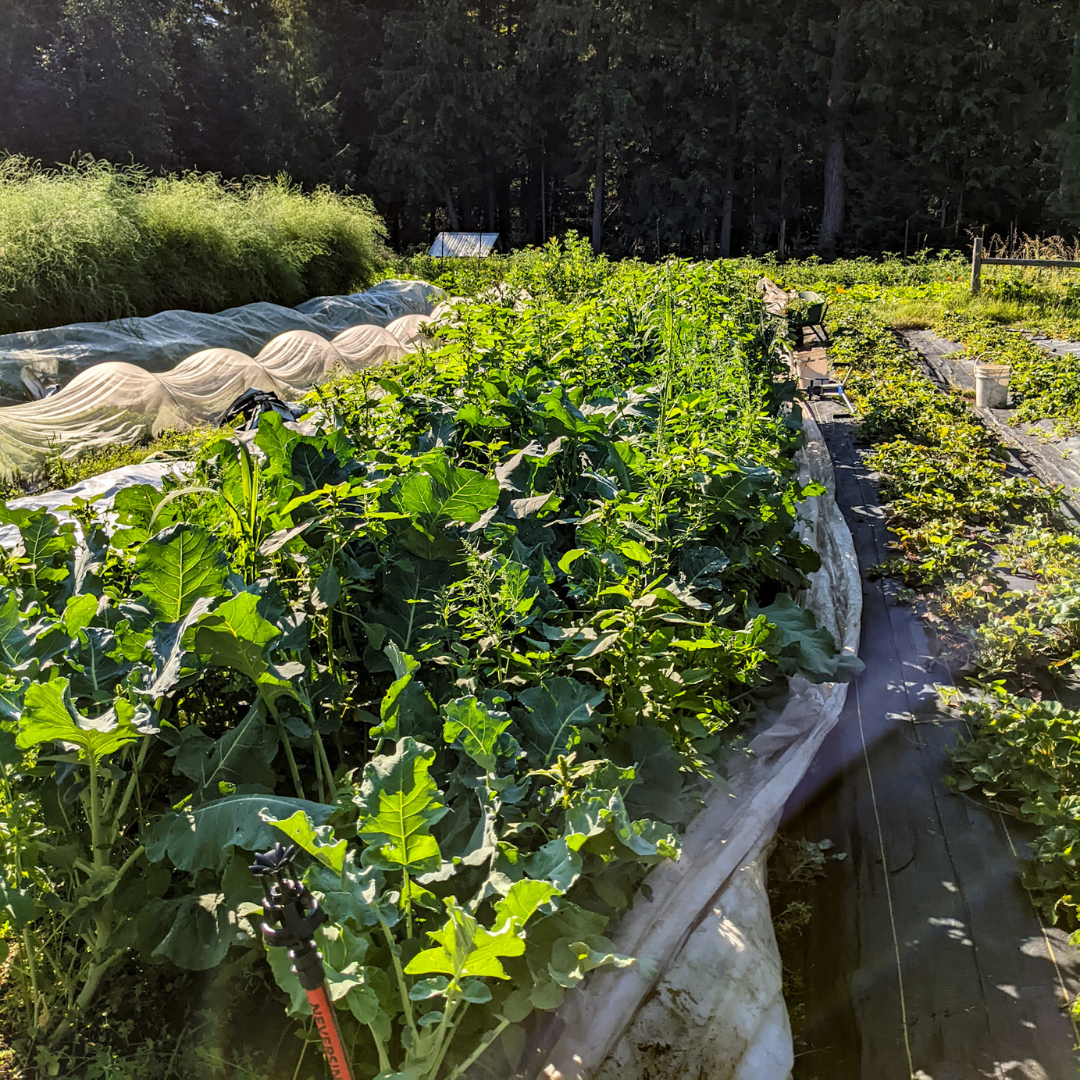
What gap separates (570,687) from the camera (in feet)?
5.14

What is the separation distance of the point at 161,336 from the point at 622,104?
71.5ft

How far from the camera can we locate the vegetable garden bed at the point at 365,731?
1197 mm

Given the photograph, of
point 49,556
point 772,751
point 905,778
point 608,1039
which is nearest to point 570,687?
point 608,1039

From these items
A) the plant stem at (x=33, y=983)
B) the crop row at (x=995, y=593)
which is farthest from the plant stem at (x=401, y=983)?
the crop row at (x=995, y=593)

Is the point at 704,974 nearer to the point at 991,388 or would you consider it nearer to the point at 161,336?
the point at 991,388

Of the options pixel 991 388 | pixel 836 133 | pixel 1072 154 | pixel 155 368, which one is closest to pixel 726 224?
pixel 836 133

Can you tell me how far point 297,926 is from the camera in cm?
105

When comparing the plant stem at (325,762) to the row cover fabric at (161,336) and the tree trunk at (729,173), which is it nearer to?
the row cover fabric at (161,336)

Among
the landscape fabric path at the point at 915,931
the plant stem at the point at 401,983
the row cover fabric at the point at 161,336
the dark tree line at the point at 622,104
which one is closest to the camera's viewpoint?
the plant stem at the point at 401,983

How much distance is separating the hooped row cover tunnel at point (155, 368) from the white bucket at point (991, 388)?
190 inches

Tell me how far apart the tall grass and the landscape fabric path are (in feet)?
34.5

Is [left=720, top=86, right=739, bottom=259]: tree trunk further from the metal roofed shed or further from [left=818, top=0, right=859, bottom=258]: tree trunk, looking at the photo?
the metal roofed shed

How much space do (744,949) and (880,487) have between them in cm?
416

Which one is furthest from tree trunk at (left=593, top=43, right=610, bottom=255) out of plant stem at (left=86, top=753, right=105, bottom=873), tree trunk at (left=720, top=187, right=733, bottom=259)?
plant stem at (left=86, top=753, right=105, bottom=873)
